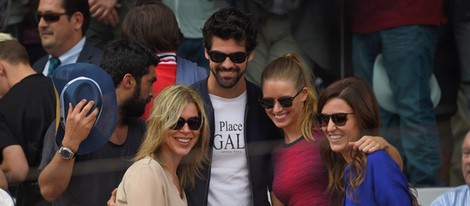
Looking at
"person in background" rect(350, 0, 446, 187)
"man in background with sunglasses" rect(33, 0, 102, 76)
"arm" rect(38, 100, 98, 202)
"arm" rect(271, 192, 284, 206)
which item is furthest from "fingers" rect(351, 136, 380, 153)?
"man in background with sunglasses" rect(33, 0, 102, 76)

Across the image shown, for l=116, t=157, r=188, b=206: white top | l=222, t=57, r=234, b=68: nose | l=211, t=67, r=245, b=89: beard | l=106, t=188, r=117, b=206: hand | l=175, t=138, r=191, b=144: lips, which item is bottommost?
l=106, t=188, r=117, b=206: hand

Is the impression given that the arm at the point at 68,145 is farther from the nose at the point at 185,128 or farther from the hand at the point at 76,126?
the nose at the point at 185,128

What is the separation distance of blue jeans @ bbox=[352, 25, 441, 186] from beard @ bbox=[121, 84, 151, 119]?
79.8 inches

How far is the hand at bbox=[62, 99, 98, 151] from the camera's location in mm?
6875

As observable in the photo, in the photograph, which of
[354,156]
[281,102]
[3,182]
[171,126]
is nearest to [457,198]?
[354,156]

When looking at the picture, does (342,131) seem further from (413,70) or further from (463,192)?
(413,70)

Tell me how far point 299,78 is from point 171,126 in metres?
0.80

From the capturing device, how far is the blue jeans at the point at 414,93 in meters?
8.71

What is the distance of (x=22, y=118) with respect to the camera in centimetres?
780

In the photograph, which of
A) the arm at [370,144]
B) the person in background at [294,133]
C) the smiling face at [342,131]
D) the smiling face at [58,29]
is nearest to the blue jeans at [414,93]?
the person in background at [294,133]

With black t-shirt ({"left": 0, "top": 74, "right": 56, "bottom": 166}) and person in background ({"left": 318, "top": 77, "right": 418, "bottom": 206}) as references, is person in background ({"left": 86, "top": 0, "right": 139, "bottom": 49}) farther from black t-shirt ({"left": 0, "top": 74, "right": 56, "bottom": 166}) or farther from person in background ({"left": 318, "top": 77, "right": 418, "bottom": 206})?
person in background ({"left": 318, "top": 77, "right": 418, "bottom": 206})

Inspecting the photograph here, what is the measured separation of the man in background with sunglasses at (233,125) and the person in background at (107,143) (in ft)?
1.08

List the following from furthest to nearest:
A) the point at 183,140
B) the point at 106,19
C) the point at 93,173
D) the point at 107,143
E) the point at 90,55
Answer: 1. the point at 106,19
2. the point at 90,55
3. the point at 107,143
4. the point at 93,173
5. the point at 183,140

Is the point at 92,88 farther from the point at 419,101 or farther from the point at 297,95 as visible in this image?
the point at 419,101
